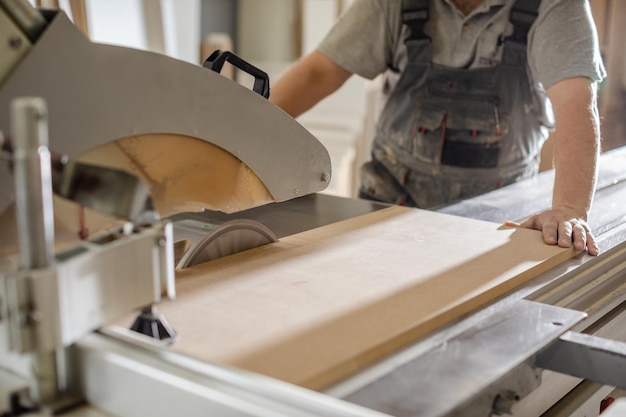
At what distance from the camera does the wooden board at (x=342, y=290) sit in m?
0.92

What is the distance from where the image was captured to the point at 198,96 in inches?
44.6

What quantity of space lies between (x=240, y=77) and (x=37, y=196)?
12.7 ft

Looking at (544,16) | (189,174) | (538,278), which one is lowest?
(538,278)

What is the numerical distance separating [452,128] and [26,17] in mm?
1511

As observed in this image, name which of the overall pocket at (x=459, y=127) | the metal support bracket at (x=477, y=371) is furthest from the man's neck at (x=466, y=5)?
the metal support bracket at (x=477, y=371)

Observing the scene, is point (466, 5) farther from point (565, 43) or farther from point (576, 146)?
point (576, 146)

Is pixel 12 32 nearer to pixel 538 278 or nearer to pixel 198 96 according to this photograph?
pixel 198 96

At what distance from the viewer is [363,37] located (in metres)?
2.20

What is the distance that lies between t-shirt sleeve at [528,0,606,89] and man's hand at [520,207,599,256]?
0.42 m

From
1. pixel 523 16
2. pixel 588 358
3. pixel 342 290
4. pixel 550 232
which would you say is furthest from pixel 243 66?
pixel 523 16

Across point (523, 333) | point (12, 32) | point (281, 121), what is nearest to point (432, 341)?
point (523, 333)

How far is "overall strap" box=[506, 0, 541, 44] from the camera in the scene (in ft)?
6.46

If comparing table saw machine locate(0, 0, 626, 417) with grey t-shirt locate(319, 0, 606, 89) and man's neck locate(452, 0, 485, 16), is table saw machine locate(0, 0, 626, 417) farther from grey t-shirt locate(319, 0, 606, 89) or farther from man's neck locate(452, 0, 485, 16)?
man's neck locate(452, 0, 485, 16)

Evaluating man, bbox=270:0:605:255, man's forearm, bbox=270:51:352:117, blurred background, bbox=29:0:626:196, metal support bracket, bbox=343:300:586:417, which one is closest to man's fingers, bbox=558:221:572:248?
metal support bracket, bbox=343:300:586:417
